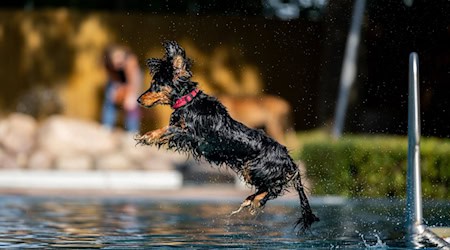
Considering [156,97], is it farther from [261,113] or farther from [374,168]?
[261,113]

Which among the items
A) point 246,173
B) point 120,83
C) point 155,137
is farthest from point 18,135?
point 155,137

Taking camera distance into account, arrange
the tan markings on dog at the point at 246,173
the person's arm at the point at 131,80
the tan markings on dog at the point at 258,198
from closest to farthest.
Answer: the tan markings on dog at the point at 246,173
the tan markings on dog at the point at 258,198
the person's arm at the point at 131,80

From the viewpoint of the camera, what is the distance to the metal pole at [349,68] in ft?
79.6

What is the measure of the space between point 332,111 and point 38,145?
6.80 meters

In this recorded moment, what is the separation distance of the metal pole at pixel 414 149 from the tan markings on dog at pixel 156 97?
2.35 m

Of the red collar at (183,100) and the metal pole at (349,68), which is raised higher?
the metal pole at (349,68)

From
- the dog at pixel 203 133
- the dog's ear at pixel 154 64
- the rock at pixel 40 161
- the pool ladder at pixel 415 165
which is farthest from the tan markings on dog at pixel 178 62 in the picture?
the rock at pixel 40 161

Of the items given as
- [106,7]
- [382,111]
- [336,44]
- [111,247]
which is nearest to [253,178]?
[111,247]

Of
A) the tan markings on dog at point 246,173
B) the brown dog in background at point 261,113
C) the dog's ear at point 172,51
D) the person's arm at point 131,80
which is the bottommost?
the tan markings on dog at point 246,173

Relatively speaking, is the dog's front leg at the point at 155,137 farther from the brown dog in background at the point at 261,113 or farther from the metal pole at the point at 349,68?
the metal pole at the point at 349,68

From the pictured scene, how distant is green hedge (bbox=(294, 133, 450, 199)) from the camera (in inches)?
653

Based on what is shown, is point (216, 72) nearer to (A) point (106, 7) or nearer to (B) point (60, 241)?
(A) point (106, 7)

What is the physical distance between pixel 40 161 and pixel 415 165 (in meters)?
9.96

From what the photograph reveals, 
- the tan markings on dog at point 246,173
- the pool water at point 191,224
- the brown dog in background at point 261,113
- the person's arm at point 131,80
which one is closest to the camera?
the tan markings on dog at point 246,173
